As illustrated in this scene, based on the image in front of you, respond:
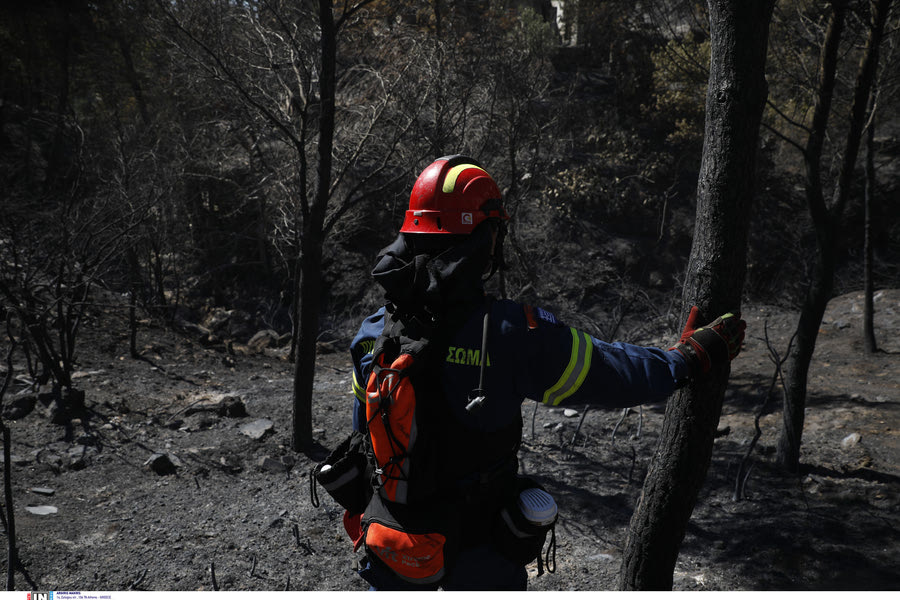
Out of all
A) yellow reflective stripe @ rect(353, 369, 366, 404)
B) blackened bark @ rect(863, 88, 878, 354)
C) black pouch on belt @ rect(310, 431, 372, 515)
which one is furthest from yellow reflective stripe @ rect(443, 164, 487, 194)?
blackened bark @ rect(863, 88, 878, 354)

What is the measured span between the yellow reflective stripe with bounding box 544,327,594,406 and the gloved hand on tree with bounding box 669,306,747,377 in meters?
0.33

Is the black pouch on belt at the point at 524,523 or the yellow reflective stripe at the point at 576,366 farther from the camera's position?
the black pouch on belt at the point at 524,523

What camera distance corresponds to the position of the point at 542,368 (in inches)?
81.1

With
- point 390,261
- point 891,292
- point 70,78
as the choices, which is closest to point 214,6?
point 390,261

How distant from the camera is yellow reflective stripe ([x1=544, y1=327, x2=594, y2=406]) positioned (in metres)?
1.98

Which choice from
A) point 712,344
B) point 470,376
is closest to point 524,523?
point 470,376

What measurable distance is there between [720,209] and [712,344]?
703 millimetres

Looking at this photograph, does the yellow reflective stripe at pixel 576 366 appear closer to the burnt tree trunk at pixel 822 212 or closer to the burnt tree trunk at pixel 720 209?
the burnt tree trunk at pixel 720 209

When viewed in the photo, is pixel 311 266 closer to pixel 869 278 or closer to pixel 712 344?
pixel 712 344

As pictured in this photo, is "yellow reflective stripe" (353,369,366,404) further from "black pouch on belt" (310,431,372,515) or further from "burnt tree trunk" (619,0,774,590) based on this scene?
"burnt tree trunk" (619,0,774,590)

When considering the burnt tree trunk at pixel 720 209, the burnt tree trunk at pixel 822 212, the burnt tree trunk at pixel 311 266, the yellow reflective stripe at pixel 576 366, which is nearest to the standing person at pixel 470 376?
the yellow reflective stripe at pixel 576 366

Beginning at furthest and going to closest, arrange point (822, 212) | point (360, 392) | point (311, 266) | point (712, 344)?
point (311, 266)
point (822, 212)
point (360, 392)
point (712, 344)

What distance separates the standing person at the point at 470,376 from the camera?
2020 mm

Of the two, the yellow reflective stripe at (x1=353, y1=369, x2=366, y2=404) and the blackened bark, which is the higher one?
the blackened bark
